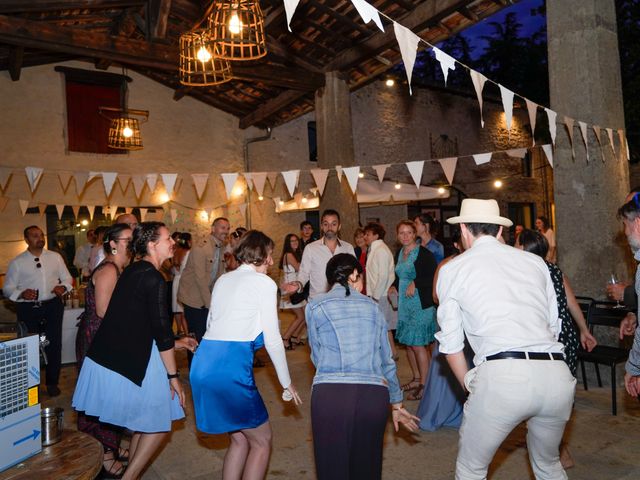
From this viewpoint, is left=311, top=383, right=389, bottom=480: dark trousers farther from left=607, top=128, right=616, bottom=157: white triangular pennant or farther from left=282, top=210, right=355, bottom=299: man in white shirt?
left=607, top=128, right=616, bottom=157: white triangular pennant

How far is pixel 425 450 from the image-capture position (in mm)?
4145

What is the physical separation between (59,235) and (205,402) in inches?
399

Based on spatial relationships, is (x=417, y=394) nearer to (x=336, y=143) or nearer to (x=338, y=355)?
(x=338, y=355)

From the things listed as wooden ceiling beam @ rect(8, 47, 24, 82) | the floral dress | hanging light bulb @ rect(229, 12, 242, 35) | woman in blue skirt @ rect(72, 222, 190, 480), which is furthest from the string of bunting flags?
wooden ceiling beam @ rect(8, 47, 24, 82)

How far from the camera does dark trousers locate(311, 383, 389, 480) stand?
8.59 ft

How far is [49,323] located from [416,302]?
419 centimetres

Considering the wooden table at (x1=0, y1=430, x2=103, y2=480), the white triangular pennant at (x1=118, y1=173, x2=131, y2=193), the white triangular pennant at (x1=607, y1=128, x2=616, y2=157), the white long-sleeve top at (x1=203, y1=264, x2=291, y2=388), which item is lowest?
the wooden table at (x1=0, y1=430, x2=103, y2=480)

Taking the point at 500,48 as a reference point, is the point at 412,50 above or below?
below

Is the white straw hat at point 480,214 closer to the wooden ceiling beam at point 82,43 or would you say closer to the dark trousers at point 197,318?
the dark trousers at point 197,318

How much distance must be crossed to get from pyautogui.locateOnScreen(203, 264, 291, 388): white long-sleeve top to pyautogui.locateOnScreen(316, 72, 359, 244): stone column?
260 inches

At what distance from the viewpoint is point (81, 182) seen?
9.55 metres

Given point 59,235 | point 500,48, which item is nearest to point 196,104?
point 59,235

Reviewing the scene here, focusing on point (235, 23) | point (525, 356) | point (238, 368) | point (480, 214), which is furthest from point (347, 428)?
point (235, 23)

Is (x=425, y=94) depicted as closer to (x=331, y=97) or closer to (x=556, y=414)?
(x=331, y=97)
